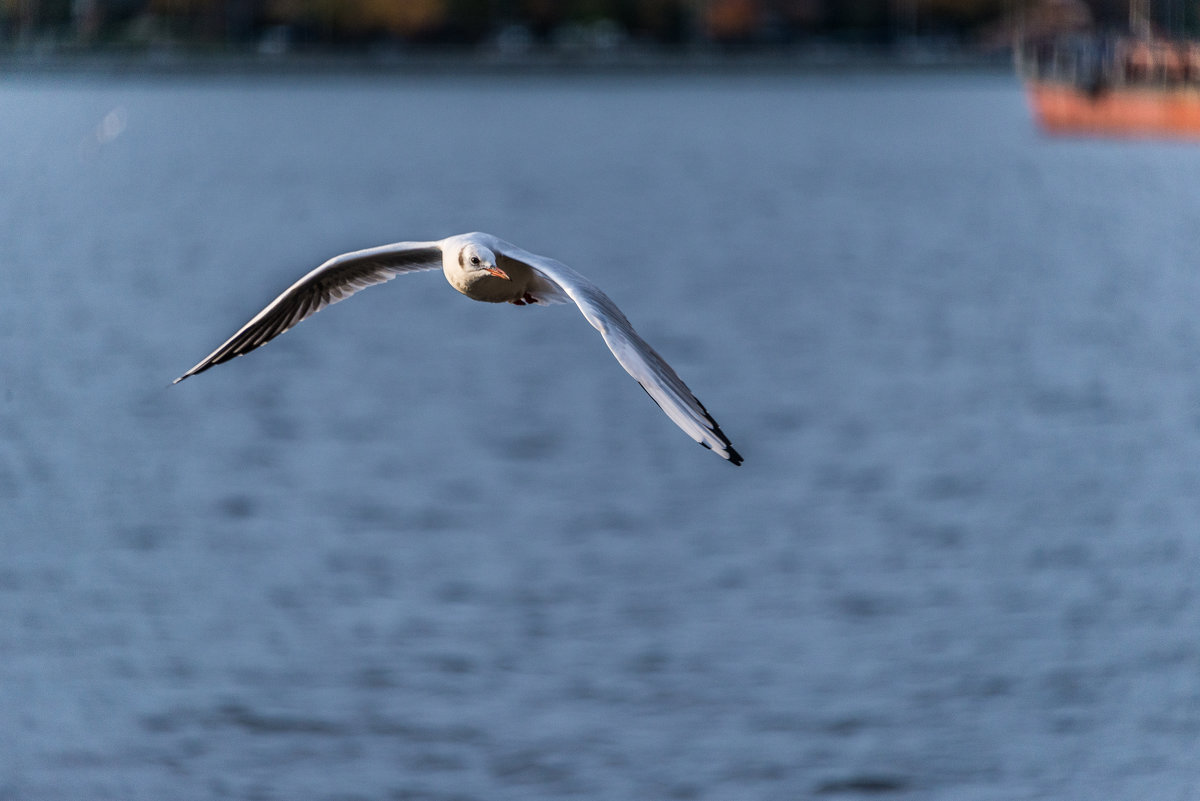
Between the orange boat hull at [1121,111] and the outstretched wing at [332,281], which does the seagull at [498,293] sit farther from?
the orange boat hull at [1121,111]

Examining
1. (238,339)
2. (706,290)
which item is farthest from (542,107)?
(238,339)

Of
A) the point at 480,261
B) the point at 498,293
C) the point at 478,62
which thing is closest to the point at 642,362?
the point at 480,261

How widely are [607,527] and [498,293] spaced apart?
21033 millimetres

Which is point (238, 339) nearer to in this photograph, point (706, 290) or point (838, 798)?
point (838, 798)

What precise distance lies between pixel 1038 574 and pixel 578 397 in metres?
Answer: 15.4

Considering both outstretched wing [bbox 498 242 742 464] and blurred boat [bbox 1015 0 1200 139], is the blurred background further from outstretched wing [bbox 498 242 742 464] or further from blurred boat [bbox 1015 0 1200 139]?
outstretched wing [bbox 498 242 742 464]

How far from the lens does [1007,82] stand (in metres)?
187

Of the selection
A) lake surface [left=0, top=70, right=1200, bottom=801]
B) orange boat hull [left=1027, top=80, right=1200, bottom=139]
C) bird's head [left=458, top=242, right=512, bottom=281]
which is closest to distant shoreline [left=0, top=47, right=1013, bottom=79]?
orange boat hull [left=1027, top=80, right=1200, bottom=139]

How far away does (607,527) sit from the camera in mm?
32969

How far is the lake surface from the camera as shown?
78.1 feet

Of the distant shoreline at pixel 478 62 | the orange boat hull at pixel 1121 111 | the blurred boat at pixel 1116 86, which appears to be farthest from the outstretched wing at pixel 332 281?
the distant shoreline at pixel 478 62

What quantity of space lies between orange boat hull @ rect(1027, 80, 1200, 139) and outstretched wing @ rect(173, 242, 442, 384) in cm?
8781

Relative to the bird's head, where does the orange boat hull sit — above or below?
below

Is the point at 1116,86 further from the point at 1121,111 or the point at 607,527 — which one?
the point at 607,527
